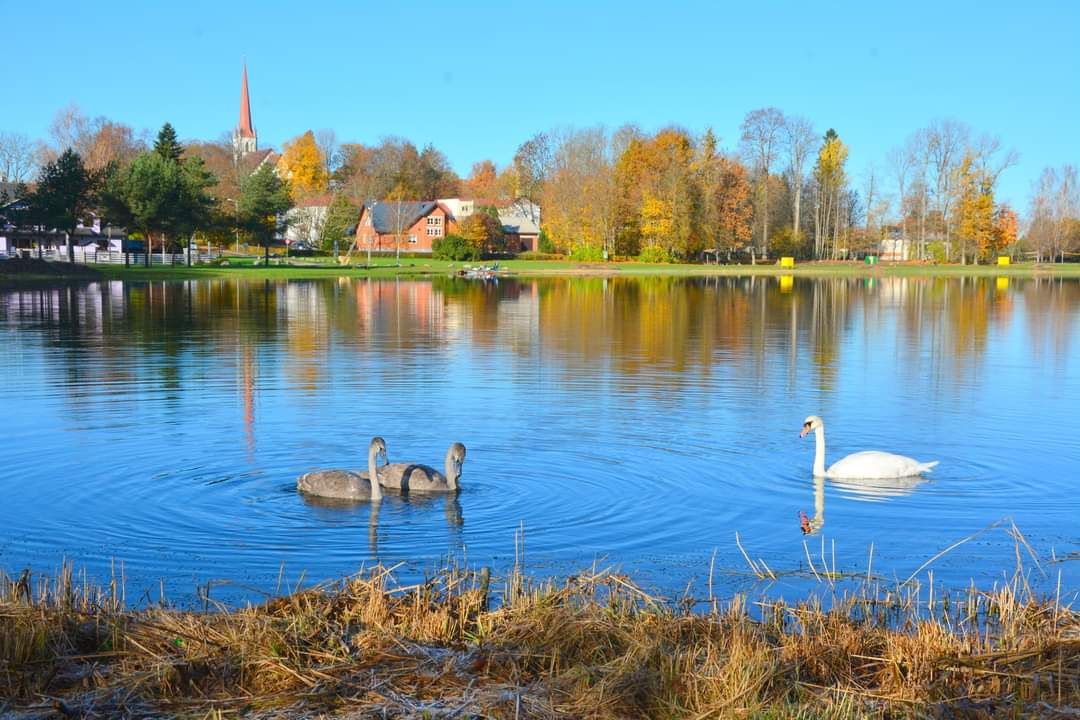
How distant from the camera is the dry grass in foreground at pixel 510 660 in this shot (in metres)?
6.29

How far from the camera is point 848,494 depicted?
47.0ft

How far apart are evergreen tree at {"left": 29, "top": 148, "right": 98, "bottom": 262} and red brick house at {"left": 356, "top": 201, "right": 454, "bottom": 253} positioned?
50200 mm

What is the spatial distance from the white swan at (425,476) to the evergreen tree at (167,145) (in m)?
81.2

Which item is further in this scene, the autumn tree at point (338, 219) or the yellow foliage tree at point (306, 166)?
the yellow foliage tree at point (306, 166)

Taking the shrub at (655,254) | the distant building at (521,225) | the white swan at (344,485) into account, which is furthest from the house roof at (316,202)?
the white swan at (344,485)

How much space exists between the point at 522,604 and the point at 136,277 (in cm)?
7448

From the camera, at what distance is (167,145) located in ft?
293

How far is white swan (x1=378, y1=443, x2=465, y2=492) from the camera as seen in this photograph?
1397 cm

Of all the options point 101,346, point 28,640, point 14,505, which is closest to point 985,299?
point 101,346

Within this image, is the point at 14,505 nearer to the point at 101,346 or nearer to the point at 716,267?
the point at 101,346

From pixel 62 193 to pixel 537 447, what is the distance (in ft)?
248

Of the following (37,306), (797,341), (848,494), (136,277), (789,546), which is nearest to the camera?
(789,546)

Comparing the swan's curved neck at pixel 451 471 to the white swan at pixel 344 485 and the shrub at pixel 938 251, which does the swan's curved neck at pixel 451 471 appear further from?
the shrub at pixel 938 251

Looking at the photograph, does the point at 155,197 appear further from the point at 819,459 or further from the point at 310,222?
the point at 819,459
